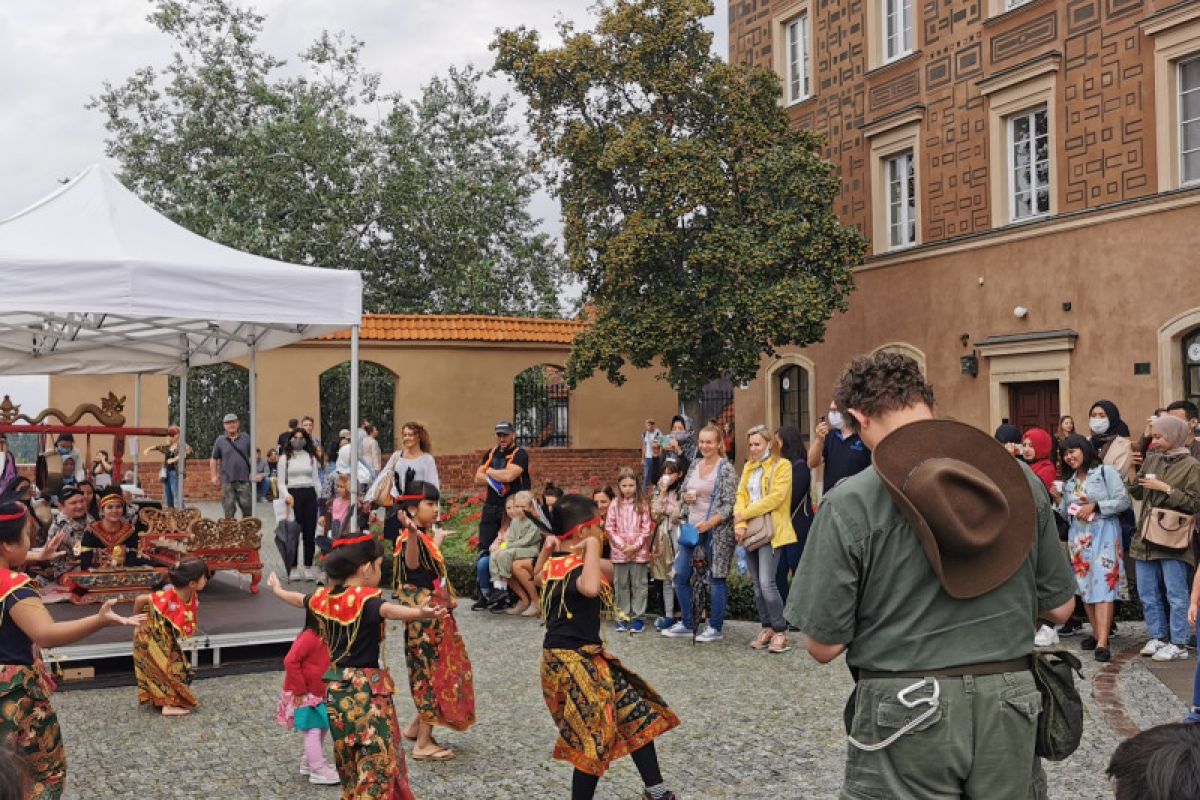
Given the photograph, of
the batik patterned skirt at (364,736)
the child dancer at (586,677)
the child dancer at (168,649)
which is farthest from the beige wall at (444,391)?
the batik patterned skirt at (364,736)

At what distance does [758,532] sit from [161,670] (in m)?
4.57

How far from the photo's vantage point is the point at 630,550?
10.5 metres

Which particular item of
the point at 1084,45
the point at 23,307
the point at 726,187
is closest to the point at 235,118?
the point at 726,187

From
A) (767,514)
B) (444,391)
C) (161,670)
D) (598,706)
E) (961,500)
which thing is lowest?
(161,670)

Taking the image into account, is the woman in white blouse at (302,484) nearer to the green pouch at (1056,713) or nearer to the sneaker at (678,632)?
the sneaker at (678,632)

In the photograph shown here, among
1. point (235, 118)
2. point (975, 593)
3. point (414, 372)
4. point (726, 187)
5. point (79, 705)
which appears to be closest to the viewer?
point (975, 593)

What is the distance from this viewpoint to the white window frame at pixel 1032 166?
1766 centimetres

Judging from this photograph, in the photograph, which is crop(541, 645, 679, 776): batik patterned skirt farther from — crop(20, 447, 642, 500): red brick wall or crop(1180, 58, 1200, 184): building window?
crop(20, 447, 642, 500): red brick wall

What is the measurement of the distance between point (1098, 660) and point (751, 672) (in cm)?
257

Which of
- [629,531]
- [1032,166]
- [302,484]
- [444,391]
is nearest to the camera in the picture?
[629,531]

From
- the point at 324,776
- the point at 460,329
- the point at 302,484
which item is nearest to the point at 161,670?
the point at 324,776

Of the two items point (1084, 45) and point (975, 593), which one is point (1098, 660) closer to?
point (975, 593)

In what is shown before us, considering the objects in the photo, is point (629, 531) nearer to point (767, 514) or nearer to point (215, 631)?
point (767, 514)

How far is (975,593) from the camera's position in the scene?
9.84 feet
